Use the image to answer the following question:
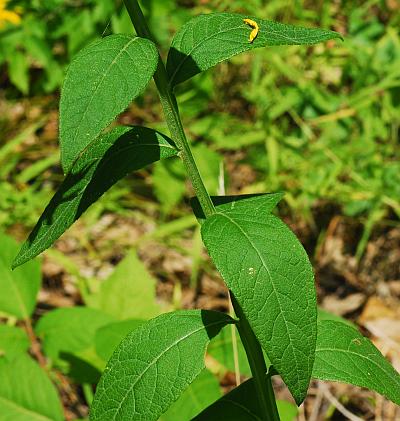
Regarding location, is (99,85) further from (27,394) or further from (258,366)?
(27,394)

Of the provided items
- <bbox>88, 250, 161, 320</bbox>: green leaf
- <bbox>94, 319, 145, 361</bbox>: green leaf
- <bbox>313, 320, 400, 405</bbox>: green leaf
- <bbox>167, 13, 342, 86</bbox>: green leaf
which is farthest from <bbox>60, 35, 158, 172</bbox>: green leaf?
<bbox>88, 250, 161, 320</bbox>: green leaf

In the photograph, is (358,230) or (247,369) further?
(358,230)

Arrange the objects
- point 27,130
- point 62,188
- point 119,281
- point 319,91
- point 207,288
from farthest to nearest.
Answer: point 27,130, point 319,91, point 207,288, point 119,281, point 62,188

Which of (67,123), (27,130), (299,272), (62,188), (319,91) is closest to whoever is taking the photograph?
(67,123)

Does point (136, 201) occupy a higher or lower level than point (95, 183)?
lower

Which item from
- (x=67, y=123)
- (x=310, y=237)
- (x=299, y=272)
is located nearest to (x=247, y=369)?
(x=299, y=272)

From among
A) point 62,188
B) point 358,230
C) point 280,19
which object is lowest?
point 358,230

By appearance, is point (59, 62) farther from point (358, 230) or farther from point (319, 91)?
point (358, 230)

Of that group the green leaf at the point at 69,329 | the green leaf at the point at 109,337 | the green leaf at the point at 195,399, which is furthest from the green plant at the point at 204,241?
the green leaf at the point at 69,329

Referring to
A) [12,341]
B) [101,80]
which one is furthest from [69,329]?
[101,80]
